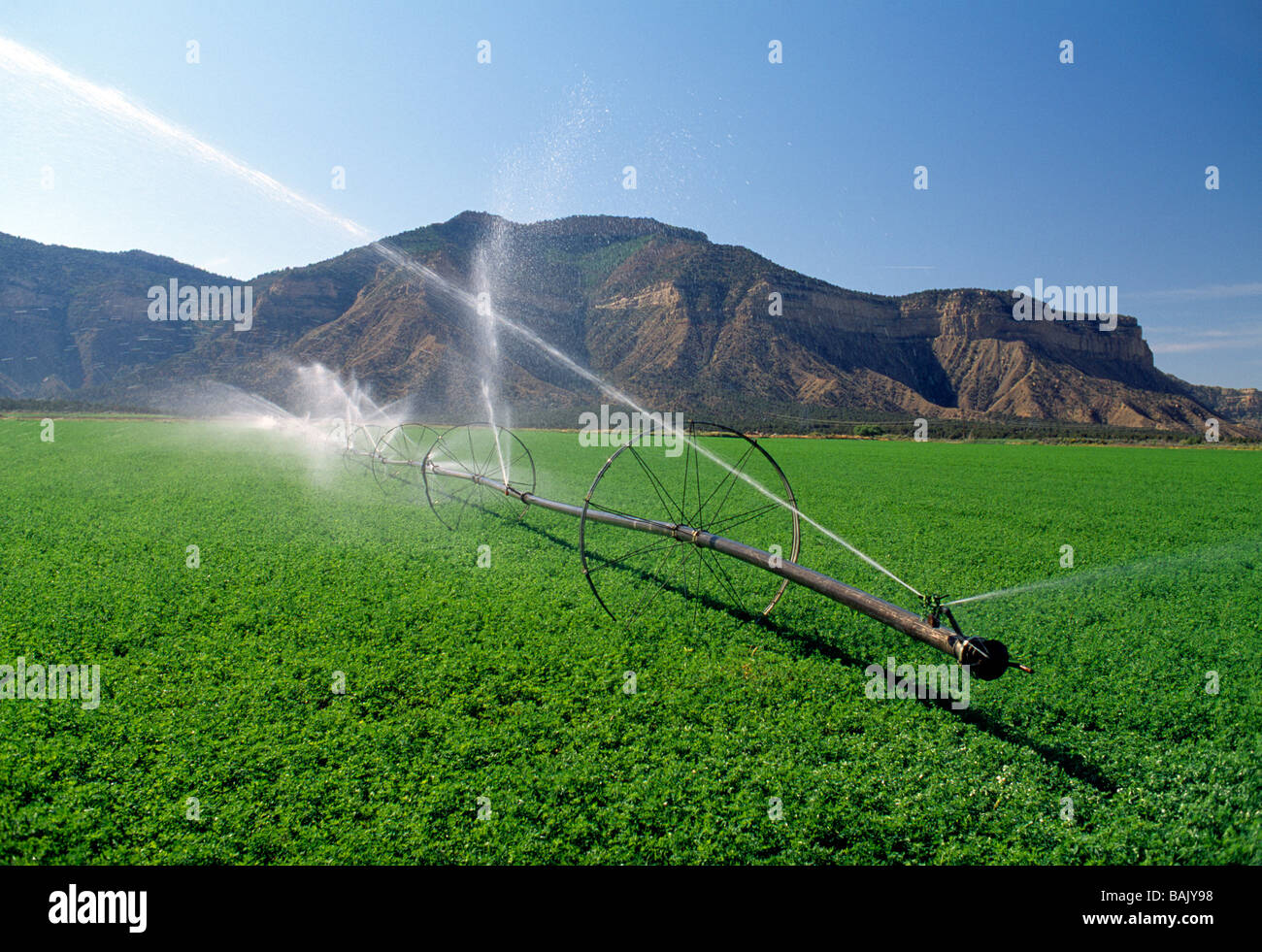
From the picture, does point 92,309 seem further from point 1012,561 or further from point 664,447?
point 1012,561

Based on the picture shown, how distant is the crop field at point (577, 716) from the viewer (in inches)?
139

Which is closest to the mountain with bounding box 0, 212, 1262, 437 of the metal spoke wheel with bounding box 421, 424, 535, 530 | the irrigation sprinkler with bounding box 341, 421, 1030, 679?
the irrigation sprinkler with bounding box 341, 421, 1030, 679

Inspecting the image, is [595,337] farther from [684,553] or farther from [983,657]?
[983,657]

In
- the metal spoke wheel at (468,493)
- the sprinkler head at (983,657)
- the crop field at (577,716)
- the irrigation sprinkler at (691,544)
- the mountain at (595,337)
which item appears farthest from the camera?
the mountain at (595,337)

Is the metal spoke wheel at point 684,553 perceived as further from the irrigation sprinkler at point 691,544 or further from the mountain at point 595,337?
the mountain at point 595,337

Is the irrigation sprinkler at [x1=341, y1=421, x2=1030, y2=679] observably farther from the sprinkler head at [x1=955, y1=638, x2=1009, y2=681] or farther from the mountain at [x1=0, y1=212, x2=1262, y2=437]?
the mountain at [x1=0, y1=212, x2=1262, y2=437]

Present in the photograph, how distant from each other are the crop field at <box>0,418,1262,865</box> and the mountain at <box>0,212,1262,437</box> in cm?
6698

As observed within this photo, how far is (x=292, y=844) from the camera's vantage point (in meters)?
3.37

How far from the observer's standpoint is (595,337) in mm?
105875

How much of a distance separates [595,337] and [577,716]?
4118 inches

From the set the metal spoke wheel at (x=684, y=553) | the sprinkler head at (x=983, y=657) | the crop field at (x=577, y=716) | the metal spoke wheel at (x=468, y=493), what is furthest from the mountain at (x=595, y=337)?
the sprinkler head at (x=983, y=657)

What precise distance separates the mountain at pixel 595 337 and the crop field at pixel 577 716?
220 ft

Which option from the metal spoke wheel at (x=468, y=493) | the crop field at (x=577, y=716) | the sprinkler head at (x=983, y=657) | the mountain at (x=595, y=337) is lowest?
the crop field at (x=577, y=716)
